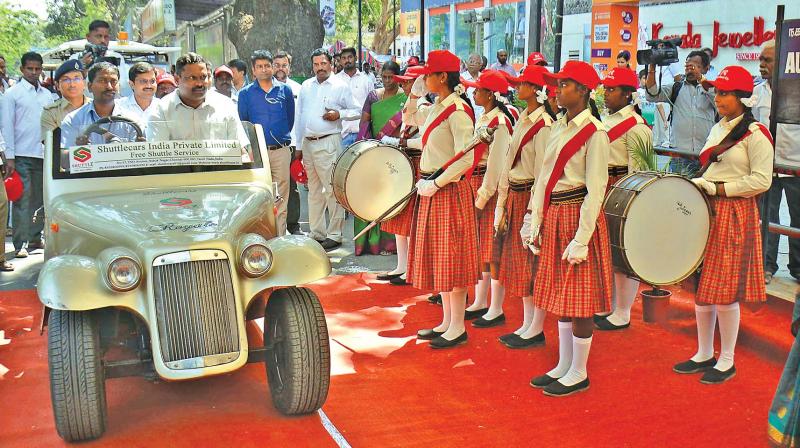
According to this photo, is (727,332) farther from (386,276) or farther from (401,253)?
(386,276)

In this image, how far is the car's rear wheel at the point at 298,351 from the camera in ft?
14.1

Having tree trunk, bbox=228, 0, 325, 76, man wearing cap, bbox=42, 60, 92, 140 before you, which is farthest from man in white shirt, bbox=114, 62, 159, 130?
tree trunk, bbox=228, 0, 325, 76

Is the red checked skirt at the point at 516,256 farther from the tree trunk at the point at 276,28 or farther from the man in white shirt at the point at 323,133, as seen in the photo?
the tree trunk at the point at 276,28

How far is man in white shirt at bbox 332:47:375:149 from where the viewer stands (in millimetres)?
9750

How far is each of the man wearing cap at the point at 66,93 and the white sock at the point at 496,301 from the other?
410cm

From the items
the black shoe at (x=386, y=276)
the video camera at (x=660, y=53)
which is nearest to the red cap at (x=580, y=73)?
the black shoe at (x=386, y=276)

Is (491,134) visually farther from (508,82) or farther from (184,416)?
(184,416)

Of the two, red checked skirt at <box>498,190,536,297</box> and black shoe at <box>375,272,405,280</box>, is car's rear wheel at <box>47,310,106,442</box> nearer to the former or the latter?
red checked skirt at <box>498,190,536,297</box>

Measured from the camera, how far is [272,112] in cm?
894

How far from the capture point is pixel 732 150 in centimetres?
501

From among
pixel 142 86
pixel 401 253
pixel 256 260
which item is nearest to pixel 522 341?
pixel 401 253

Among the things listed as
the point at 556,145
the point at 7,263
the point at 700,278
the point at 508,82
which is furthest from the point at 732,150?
the point at 7,263

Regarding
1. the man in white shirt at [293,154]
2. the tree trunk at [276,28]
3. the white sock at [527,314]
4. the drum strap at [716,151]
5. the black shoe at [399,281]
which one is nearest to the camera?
the drum strap at [716,151]

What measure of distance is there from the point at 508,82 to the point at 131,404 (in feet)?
10.8
